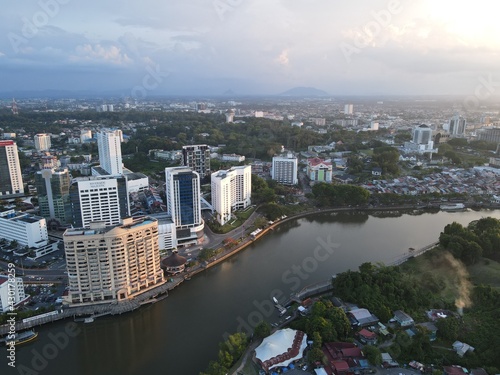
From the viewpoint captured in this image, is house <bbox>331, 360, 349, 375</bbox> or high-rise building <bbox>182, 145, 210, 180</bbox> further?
high-rise building <bbox>182, 145, 210, 180</bbox>

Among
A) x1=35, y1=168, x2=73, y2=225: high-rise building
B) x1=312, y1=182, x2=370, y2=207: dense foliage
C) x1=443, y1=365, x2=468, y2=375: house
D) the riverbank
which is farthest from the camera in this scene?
x1=312, y1=182, x2=370, y2=207: dense foliage

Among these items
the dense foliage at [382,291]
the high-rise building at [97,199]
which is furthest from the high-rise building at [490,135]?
the high-rise building at [97,199]

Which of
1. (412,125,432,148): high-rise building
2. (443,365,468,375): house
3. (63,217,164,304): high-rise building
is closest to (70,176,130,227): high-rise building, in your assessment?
(63,217,164,304): high-rise building

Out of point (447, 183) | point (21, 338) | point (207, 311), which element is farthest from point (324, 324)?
point (447, 183)

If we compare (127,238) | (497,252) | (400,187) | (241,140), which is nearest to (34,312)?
(127,238)

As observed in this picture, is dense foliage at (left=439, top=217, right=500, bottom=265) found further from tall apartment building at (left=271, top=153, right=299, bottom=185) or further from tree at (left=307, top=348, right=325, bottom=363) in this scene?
tall apartment building at (left=271, top=153, right=299, bottom=185)

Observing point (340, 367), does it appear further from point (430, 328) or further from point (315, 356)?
point (430, 328)
